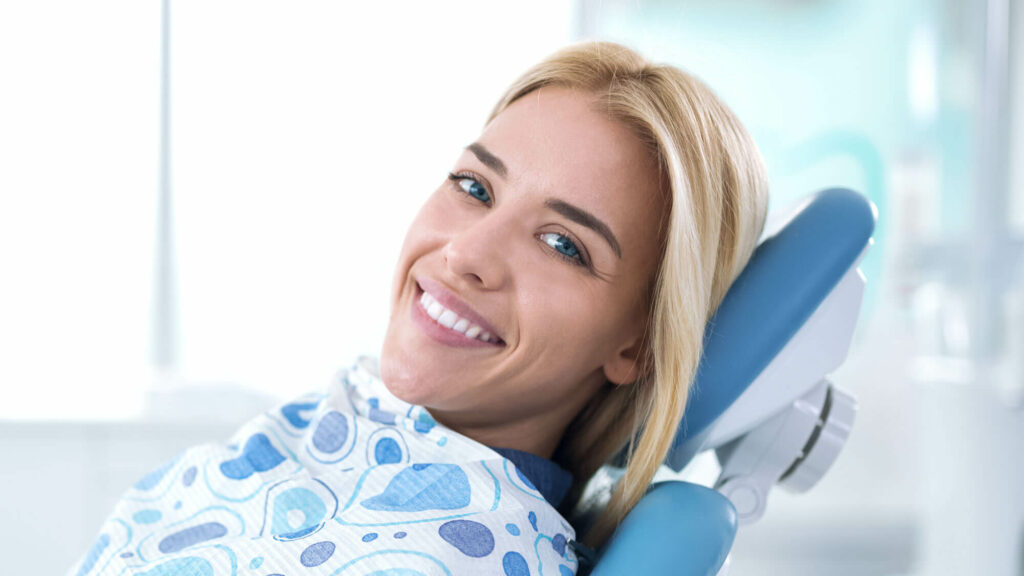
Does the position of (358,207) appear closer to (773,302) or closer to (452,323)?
(452,323)

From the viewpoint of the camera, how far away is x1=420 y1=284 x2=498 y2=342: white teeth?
100 centimetres

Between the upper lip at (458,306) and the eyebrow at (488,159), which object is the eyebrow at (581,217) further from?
the upper lip at (458,306)

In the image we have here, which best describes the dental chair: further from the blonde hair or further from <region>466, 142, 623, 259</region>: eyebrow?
<region>466, 142, 623, 259</region>: eyebrow

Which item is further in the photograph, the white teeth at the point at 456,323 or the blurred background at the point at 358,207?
the blurred background at the point at 358,207

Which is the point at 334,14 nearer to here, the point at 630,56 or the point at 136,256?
the point at 136,256

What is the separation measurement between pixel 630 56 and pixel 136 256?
1.81 meters

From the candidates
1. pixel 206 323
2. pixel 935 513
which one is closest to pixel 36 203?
pixel 206 323

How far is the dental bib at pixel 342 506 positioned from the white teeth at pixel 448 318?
0.39 ft

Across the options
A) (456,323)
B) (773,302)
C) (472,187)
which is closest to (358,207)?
(472,187)

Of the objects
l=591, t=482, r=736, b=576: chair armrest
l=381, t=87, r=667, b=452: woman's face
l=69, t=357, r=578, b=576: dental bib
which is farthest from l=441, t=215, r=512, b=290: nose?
l=591, t=482, r=736, b=576: chair armrest

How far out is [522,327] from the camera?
3.26 feet

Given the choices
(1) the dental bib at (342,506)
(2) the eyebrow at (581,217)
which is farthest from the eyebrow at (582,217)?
(1) the dental bib at (342,506)

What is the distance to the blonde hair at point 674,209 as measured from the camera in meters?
1.00

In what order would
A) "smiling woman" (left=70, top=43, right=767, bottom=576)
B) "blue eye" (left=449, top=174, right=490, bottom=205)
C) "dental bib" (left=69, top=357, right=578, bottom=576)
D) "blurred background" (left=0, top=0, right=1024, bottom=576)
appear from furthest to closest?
1. "blurred background" (left=0, top=0, right=1024, bottom=576)
2. "blue eye" (left=449, top=174, right=490, bottom=205)
3. "smiling woman" (left=70, top=43, right=767, bottom=576)
4. "dental bib" (left=69, top=357, right=578, bottom=576)
